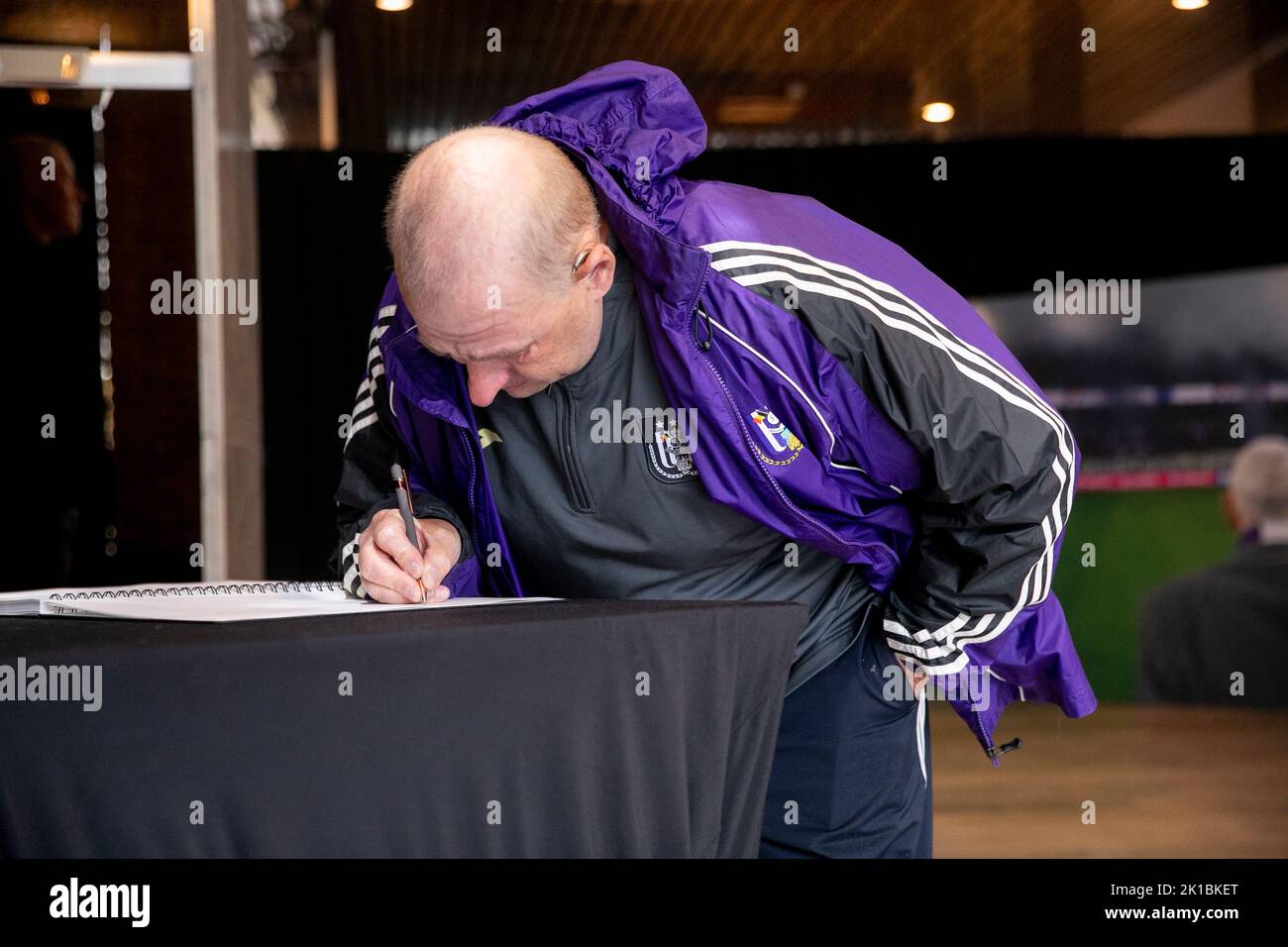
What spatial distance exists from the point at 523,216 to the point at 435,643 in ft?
1.59

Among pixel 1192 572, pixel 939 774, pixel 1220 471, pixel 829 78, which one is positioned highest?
pixel 829 78

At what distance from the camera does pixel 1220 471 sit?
16.9 ft

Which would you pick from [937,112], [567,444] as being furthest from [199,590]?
[937,112]

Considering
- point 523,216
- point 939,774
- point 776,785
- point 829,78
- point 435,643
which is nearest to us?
point 435,643

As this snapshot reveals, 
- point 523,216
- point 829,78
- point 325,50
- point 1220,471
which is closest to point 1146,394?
point 1220,471

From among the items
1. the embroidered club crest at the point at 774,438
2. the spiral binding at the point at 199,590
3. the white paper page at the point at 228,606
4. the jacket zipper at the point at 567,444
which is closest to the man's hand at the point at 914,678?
the embroidered club crest at the point at 774,438

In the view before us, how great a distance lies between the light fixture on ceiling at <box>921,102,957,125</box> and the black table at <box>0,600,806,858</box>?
164 inches

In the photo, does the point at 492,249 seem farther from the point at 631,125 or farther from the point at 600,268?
the point at 631,125

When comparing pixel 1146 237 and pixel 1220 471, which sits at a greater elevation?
pixel 1146 237

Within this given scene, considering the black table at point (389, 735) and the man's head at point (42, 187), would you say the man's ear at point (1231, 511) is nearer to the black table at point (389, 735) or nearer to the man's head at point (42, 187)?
the man's head at point (42, 187)

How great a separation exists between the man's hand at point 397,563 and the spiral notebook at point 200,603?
2 cm

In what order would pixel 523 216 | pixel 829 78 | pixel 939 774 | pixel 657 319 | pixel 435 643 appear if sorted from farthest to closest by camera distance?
1. pixel 829 78
2. pixel 939 774
3. pixel 657 319
4. pixel 523 216
5. pixel 435 643

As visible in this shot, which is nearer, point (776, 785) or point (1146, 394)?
point (776, 785)
